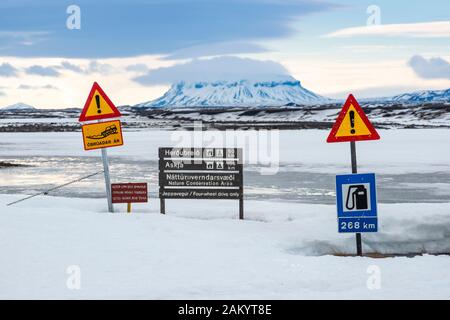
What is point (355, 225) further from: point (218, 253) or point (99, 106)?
point (99, 106)

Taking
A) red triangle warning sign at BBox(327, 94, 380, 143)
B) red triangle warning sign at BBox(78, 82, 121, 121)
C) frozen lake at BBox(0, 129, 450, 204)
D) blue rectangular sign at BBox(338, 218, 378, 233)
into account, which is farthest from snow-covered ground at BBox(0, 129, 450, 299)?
frozen lake at BBox(0, 129, 450, 204)

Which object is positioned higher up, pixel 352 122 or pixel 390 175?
pixel 352 122

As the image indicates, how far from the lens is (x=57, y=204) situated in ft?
44.7

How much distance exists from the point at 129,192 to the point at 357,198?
519 centimetres

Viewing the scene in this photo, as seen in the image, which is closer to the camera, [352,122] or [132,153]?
[352,122]

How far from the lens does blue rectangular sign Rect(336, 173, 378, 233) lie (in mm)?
9070

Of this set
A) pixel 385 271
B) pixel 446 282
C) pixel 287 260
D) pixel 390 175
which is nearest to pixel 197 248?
pixel 287 260

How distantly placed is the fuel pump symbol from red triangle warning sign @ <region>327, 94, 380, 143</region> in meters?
0.73

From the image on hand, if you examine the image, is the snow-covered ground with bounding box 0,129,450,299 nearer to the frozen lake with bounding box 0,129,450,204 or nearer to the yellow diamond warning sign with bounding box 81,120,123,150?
the yellow diamond warning sign with bounding box 81,120,123,150

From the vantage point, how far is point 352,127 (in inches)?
355

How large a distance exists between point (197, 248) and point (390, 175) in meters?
13.4
